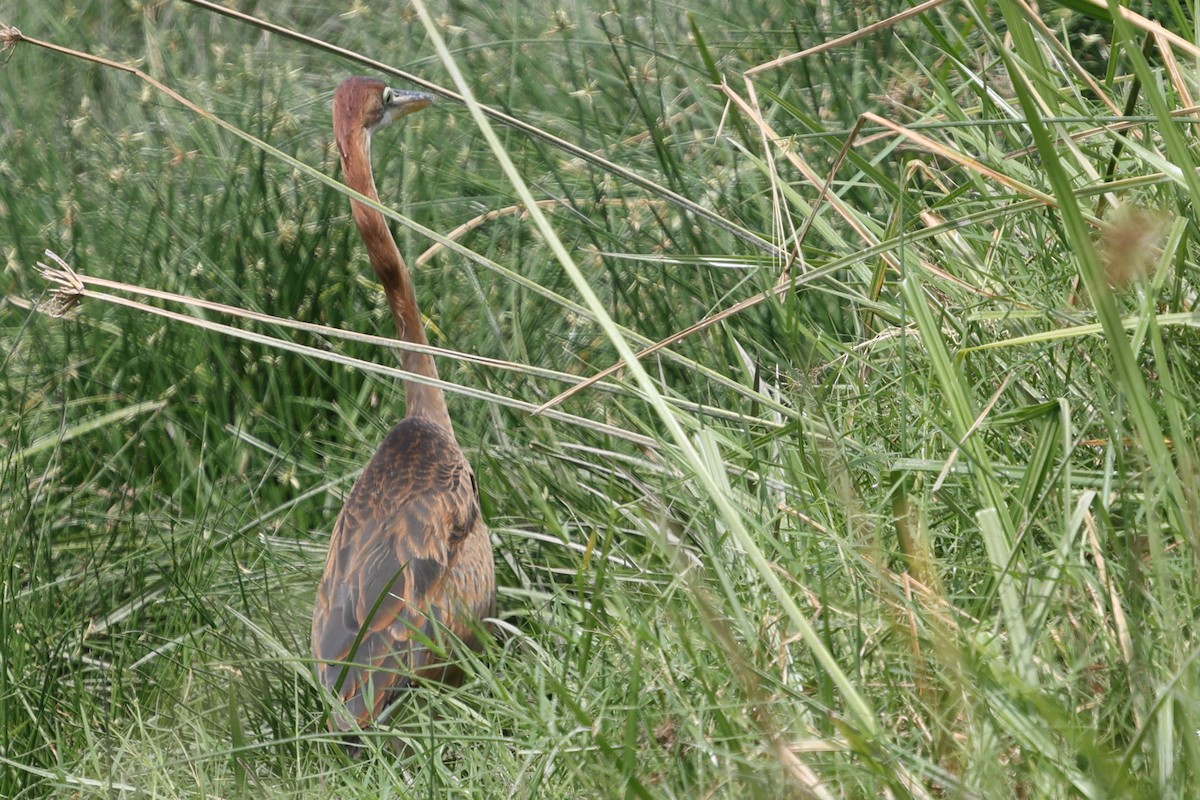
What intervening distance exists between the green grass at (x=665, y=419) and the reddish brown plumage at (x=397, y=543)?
11 cm

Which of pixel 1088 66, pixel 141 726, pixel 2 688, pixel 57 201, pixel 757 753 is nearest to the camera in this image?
pixel 757 753

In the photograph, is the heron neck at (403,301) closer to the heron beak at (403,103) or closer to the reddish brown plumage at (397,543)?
the reddish brown plumage at (397,543)

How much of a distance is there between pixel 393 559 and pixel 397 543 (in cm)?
6

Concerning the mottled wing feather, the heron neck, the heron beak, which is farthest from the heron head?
the mottled wing feather

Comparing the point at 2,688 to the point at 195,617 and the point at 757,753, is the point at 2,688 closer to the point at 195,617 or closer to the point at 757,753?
the point at 195,617

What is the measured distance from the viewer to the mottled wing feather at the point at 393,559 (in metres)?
3.05

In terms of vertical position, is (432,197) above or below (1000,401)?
below

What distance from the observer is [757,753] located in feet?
6.50

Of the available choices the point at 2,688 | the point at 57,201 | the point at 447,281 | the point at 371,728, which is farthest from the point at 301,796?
the point at 57,201

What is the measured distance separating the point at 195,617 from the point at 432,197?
1699 mm

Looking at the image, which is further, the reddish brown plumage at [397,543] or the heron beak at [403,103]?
the heron beak at [403,103]

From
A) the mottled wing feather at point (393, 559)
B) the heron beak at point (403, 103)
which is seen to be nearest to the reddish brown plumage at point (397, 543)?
the mottled wing feather at point (393, 559)

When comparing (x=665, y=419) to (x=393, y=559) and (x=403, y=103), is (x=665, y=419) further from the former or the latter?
(x=403, y=103)

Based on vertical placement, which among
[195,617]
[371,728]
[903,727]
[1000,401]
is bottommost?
[195,617]
